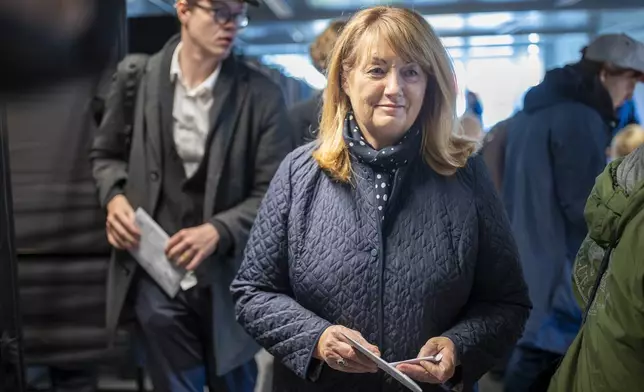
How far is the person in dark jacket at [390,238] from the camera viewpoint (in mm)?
1235

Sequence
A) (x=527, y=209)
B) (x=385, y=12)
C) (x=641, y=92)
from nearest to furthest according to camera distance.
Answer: (x=385, y=12), (x=641, y=92), (x=527, y=209)

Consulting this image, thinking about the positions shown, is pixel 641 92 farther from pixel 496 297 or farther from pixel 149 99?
pixel 149 99

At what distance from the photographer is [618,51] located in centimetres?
174

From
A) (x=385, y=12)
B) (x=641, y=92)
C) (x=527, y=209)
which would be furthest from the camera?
(x=527, y=209)

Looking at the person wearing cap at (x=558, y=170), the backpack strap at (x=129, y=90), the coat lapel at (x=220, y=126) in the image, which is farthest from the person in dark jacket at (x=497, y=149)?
the backpack strap at (x=129, y=90)

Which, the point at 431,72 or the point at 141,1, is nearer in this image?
the point at 431,72

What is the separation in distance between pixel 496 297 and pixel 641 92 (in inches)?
30.9

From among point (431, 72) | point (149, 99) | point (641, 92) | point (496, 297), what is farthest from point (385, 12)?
point (641, 92)

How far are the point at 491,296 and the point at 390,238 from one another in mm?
230

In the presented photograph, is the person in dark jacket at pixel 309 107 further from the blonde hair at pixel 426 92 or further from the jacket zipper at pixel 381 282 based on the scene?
the jacket zipper at pixel 381 282

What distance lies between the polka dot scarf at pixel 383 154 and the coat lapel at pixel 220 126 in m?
0.50

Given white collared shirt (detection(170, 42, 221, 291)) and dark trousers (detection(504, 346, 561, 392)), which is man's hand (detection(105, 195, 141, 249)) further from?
dark trousers (detection(504, 346, 561, 392))

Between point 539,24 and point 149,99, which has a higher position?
point 539,24

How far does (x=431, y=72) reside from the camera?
1.24 metres
